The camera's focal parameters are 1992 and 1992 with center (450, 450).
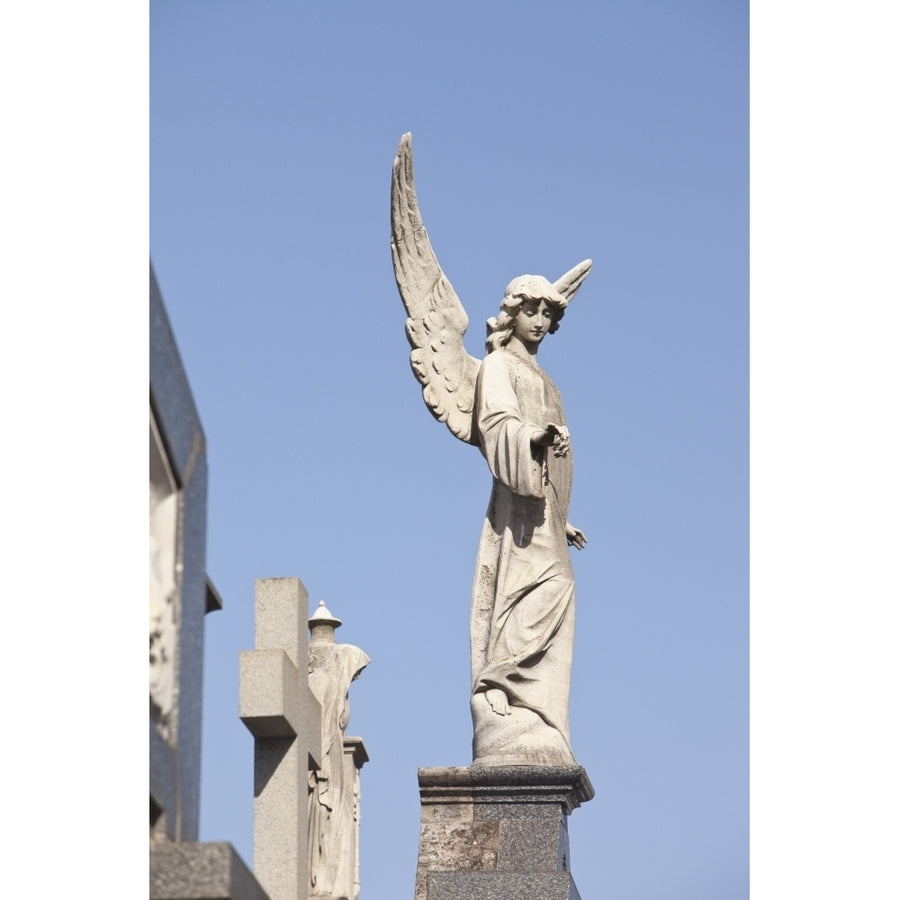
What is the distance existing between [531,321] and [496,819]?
2.63m

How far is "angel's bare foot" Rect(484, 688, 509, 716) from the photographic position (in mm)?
9875

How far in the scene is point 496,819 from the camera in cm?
952

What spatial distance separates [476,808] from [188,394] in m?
6.01

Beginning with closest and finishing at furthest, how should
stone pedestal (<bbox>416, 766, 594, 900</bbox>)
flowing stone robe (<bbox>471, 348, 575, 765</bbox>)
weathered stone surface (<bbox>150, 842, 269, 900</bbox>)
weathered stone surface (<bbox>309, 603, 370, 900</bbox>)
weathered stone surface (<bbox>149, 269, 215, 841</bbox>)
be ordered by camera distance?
1. weathered stone surface (<bbox>150, 842, 269, 900</bbox>)
2. weathered stone surface (<bbox>149, 269, 215, 841</bbox>)
3. stone pedestal (<bbox>416, 766, 594, 900</bbox>)
4. flowing stone robe (<bbox>471, 348, 575, 765</bbox>)
5. weathered stone surface (<bbox>309, 603, 370, 900</bbox>)

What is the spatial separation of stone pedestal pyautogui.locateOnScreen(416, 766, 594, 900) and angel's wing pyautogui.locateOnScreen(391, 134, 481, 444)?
6.42 ft

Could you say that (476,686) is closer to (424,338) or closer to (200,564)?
(424,338)

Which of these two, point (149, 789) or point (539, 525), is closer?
point (149, 789)

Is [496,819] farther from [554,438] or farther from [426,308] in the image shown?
[426,308]

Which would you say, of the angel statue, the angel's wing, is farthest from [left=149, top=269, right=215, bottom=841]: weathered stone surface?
the angel's wing

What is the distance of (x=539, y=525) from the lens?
400 inches

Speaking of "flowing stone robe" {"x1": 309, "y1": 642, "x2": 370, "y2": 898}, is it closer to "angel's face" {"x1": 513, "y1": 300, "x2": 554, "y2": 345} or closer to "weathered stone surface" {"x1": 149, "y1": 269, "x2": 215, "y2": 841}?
"angel's face" {"x1": 513, "y1": 300, "x2": 554, "y2": 345}

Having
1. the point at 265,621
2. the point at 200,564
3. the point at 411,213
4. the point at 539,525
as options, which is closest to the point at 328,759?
the point at 539,525

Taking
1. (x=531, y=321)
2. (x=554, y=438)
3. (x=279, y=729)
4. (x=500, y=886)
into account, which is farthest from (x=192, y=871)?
(x=531, y=321)

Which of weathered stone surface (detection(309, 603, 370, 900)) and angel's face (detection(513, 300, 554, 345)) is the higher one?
angel's face (detection(513, 300, 554, 345))
